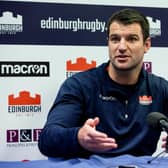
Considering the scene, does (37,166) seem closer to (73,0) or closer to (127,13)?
(127,13)

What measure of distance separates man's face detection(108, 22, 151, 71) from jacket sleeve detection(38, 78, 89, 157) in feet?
0.59

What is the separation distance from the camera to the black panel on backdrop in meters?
1.84

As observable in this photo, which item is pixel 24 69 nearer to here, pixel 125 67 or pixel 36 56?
pixel 36 56

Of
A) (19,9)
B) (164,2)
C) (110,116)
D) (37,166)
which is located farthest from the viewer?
(164,2)

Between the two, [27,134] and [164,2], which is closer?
[27,134]

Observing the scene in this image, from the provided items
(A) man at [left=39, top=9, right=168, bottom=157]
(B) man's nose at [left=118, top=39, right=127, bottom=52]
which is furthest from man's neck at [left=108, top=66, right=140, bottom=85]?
(B) man's nose at [left=118, top=39, right=127, bottom=52]

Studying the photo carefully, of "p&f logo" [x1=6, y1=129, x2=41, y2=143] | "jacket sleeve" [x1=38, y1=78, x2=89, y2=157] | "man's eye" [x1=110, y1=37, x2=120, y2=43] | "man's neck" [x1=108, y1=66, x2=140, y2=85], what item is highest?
"man's eye" [x1=110, y1=37, x2=120, y2=43]

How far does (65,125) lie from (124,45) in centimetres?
39

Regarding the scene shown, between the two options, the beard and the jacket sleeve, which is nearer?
the jacket sleeve

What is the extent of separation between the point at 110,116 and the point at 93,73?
191 millimetres

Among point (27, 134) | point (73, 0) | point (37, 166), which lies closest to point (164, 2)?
point (73, 0)

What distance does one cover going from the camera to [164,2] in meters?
2.04

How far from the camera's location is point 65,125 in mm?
1400

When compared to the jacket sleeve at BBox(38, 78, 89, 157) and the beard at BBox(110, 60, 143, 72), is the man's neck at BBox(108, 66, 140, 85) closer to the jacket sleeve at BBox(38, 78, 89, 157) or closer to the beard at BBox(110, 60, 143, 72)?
the beard at BBox(110, 60, 143, 72)
